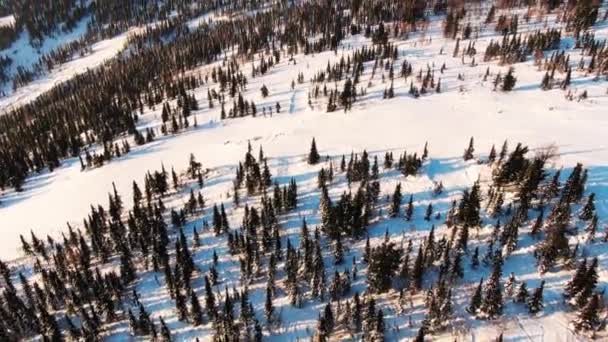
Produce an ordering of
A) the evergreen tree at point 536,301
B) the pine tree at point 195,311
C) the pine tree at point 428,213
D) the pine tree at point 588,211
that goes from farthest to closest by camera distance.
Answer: the pine tree at point 428,213
the pine tree at point 588,211
the pine tree at point 195,311
the evergreen tree at point 536,301

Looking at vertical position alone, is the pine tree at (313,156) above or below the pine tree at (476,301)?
above

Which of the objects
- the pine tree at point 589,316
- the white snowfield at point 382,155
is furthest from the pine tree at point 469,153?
the pine tree at point 589,316

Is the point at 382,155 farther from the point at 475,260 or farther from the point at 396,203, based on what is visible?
the point at 475,260

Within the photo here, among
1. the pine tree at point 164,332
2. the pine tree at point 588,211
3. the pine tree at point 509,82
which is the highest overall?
the pine tree at point 509,82

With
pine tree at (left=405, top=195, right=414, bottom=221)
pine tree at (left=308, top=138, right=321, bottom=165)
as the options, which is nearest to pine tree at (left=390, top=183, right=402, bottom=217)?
pine tree at (left=405, top=195, right=414, bottom=221)

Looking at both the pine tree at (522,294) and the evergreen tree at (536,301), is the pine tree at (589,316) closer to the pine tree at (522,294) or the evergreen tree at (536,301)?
the evergreen tree at (536,301)

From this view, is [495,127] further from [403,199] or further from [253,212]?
[253,212]

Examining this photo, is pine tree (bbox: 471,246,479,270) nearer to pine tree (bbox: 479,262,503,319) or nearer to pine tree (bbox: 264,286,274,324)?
pine tree (bbox: 479,262,503,319)

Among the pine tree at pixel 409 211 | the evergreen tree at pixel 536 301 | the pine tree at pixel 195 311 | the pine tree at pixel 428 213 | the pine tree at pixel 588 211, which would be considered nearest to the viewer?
the evergreen tree at pixel 536 301
